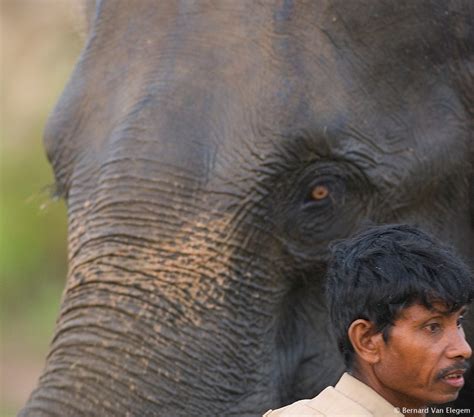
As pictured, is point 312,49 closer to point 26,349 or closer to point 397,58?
point 397,58

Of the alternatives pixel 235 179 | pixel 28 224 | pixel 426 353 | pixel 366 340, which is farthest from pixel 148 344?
pixel 28 224

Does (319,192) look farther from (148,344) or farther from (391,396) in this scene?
(391,396)

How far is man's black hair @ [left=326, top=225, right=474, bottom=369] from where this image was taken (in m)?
2.73

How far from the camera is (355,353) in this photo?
2.85 meters

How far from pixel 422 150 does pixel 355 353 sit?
1.06 m

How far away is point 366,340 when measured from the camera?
2.80m

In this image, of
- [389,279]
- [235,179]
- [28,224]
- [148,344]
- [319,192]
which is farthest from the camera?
[28,224]

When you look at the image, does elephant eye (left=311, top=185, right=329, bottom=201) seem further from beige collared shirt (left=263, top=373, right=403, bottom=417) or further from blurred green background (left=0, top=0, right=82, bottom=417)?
blurred green background (left=0, top=0, right=82, bottom=417)

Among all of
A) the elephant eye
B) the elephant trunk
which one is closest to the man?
the elephant trunk

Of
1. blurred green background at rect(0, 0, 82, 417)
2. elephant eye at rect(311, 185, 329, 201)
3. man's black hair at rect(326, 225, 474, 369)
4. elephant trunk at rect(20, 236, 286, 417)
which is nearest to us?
man's black hair at rect(326, 225, 474, 369)

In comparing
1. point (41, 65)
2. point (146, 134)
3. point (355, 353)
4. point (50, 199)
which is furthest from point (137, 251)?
point (41, 65)

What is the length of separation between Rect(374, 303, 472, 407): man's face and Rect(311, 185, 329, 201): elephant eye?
40.0 inches

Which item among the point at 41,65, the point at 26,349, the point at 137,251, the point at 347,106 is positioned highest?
the point at 41,65

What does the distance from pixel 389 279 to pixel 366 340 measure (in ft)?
0.45
